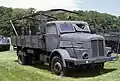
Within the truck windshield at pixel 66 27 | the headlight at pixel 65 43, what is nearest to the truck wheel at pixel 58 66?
the headlight at pixel 65 43

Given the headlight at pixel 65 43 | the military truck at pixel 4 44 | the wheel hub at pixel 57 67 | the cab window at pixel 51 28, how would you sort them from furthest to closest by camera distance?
the military truck at pixel 4 44 < the cab window at pixel 51 28 < the headlight at pixel 65 43 < the wheel hub at pixel 57 67

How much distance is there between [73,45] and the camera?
36.8 feet

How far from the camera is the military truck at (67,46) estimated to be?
35.3 feet

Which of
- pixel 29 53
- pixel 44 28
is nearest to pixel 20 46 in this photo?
pixel 29 53

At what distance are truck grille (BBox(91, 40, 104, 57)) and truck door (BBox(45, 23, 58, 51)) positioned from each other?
1.90 metres

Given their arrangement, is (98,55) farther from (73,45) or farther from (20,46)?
(20,46)

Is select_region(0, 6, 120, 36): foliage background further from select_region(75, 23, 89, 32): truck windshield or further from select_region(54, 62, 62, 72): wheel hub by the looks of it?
select_region(54, 62, 62, 72): wheel hub

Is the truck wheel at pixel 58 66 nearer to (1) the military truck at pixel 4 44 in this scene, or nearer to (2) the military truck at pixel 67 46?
(2) the military truck at pixel 67 46

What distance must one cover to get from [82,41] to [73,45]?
0.50 meters

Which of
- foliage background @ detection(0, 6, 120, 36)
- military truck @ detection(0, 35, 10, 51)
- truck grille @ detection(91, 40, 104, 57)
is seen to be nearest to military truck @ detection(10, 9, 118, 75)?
truck grille @ detection(91, 40, 104, 57)

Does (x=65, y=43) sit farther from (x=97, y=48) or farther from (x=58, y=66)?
(x=97, y=48)

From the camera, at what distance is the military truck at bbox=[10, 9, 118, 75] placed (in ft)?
35.3

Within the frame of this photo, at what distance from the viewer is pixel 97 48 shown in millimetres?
11016

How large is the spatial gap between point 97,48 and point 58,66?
178 centimetres
